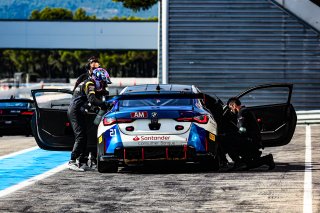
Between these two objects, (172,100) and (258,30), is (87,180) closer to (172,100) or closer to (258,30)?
(172,100)

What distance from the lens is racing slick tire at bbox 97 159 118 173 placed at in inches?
562

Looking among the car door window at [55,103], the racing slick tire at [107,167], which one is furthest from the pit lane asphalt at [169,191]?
the car door window at [55,103]

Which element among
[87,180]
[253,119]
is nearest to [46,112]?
[87,180]

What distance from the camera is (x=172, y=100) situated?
1454 centimetres

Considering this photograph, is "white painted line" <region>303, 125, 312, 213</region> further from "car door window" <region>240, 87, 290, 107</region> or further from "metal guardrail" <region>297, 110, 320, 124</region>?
"car door window" <region>240, 87, 290, 107</region>

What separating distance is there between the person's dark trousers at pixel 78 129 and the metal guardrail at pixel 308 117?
666 inches

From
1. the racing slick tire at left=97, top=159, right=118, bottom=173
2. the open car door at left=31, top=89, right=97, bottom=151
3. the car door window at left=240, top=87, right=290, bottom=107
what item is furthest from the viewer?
the car door window at left=240, top=87, right=290, bottom=107

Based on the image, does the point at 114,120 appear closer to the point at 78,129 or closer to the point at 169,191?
the point at 78,129

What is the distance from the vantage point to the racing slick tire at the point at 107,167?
Answer: 14264 mm

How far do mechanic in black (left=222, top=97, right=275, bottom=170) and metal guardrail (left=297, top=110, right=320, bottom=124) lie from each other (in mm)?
16223

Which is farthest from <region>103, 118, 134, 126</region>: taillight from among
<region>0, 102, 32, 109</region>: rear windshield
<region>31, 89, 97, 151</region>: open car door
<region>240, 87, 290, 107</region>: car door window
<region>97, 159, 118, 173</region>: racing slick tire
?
<region>240, 87, 290, 107</region>: car door window

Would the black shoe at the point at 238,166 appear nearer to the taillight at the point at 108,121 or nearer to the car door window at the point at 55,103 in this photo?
the taillight at the point at 108,121

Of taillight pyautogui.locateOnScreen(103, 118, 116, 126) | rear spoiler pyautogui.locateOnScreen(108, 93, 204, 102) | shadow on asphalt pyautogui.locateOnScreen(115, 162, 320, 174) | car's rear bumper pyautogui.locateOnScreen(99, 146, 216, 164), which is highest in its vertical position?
rear spoiler pyautogui.locateOnScreen(108, 93, 204, 102)

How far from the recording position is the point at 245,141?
14656mm
